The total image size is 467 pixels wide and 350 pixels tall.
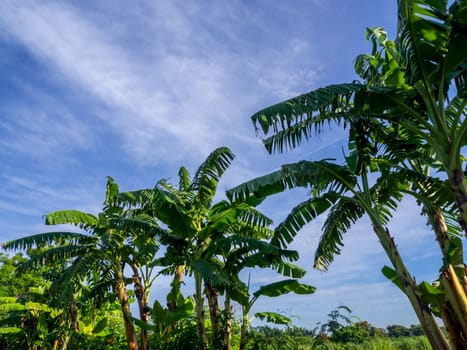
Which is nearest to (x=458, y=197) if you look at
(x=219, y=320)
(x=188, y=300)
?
(x=219, y=320)

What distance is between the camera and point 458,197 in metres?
4.43

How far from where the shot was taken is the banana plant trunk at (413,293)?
4746mm

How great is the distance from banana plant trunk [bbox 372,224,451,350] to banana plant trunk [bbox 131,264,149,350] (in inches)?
233

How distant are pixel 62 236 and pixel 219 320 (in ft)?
13.5

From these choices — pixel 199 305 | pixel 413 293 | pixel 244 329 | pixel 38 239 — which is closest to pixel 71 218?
pixel 38 239

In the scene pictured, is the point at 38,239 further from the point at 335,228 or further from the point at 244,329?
the point at 335,228

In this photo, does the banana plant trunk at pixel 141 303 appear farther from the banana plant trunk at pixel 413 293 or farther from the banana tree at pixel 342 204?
the banana plant trunk at pixel 413 293

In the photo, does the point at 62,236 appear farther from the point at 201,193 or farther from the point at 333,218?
the point at 333,218

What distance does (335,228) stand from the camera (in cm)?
727

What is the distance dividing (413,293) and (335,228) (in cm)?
235

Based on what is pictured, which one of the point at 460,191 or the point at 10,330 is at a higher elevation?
the point at 460,191

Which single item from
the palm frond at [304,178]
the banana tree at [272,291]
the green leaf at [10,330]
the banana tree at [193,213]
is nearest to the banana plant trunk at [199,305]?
the banana tree at [193,213]

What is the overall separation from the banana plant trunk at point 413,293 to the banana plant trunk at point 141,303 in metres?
5.92

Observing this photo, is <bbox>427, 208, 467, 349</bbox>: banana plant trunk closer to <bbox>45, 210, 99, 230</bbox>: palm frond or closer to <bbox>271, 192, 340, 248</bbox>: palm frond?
<bbox>271, 192, 340, 248</bbox>: palm frond
